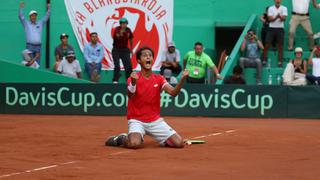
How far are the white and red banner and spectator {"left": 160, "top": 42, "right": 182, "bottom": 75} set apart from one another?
1582 mm

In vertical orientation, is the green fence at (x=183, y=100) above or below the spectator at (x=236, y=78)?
below

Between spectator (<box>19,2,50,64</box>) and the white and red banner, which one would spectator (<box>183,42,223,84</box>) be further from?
spectator (<box>19,2,50,64</box>)

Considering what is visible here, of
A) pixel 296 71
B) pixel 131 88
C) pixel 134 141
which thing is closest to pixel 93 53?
pixel 296 71

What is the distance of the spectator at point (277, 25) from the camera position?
23.7 m

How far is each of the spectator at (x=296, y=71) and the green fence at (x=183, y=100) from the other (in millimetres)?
1004

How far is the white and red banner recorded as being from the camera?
2619 cm

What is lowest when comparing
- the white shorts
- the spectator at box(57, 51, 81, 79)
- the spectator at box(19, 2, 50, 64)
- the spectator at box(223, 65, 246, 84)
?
the white shorts

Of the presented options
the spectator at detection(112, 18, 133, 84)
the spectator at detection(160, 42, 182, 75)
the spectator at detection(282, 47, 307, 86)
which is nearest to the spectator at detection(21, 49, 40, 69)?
the spectator at detection(112, 18, 133, 84)

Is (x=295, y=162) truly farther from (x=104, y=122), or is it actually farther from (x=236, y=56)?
(x=236, y=56)

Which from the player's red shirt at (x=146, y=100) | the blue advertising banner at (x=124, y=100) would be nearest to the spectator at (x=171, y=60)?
the blue advertising banner at (x=124, y=100)

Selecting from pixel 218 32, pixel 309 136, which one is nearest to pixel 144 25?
pixel 218 32

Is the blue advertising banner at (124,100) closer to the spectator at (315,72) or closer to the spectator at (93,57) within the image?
the spectator at (315,72)

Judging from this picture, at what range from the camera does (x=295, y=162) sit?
10.6m

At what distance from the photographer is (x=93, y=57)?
25.0 meters
